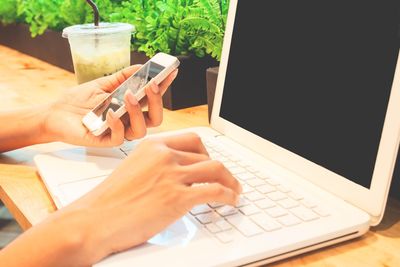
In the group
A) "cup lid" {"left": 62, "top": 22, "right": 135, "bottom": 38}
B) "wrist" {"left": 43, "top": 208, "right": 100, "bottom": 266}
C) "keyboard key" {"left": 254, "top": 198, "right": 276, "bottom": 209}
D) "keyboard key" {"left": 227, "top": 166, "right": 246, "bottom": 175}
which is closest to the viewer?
"wrist" {"left": 43, "top": 208, "right": 100, "bottom": 266}

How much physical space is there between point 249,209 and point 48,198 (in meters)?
0.31

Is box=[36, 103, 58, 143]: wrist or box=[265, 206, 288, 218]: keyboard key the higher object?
box=[265, 206, 288, 218]: keyboard key

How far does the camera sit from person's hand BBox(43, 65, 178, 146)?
0.80 meters

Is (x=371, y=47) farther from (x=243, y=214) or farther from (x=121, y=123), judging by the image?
(x=121, y=123)

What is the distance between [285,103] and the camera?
0.77 m

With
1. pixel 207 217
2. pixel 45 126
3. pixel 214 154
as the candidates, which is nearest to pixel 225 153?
pixel 214 154

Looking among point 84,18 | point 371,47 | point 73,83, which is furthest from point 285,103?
point 84,18

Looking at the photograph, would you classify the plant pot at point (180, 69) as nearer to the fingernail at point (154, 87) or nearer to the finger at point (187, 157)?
the fingernail at point (154, 87)

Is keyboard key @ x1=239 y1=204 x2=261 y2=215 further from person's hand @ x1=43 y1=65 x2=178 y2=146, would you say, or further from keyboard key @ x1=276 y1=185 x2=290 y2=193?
person's hand @ x1=43 y1=65 x2=178 y2=146

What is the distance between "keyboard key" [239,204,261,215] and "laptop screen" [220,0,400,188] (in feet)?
0.43

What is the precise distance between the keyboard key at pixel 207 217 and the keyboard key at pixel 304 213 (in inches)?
3.9

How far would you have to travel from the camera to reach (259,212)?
24.3 inches

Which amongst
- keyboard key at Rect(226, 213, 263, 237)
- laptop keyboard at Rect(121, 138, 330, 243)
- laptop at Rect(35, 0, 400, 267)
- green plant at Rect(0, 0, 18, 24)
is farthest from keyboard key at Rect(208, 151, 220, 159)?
green plant at Rect(0, 0, 18, 24)

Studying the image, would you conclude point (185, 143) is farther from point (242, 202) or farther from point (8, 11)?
point (8, 11)
